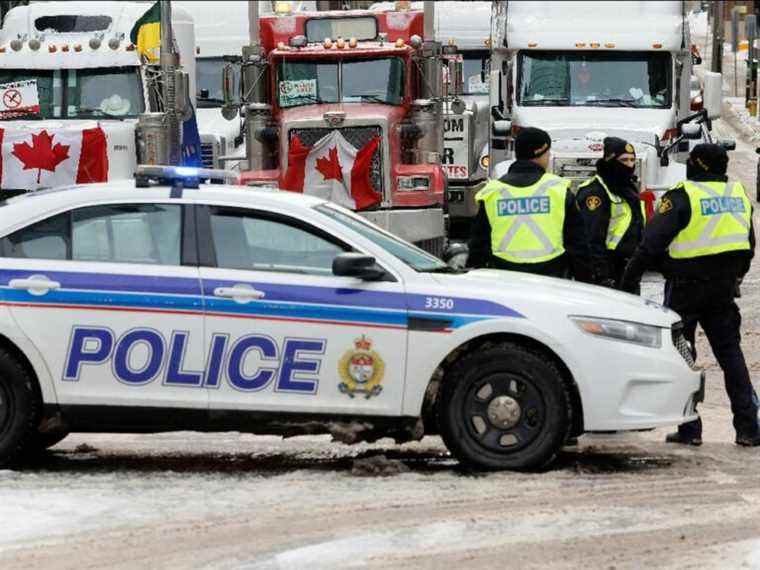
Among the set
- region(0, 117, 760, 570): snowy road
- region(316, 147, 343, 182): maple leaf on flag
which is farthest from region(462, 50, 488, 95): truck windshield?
region(0, 117, 760, 570): snowy road

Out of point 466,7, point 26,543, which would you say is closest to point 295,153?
point 466,7

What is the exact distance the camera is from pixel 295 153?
746 inches

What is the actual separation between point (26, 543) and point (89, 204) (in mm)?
2265

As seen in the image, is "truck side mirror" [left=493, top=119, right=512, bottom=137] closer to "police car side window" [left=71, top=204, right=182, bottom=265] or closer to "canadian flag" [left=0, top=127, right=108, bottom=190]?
"canadian flag" [left=0, top=127, right=108, bottom=190]

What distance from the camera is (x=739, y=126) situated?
45.6 m

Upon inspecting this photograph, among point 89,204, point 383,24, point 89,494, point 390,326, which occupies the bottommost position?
point 89,494

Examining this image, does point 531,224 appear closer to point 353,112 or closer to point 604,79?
point 353,112

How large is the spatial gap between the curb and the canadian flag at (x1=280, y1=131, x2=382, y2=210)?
24335 mm

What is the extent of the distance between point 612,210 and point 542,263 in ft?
3.45

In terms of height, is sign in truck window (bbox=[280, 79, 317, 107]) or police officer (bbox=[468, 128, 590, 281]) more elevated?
sign in truck window (bbox=[280, 79, 317, 107])

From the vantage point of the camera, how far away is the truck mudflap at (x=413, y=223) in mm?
18828

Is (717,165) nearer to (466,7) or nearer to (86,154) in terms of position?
(86,154)

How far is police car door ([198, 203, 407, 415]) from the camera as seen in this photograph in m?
9.14

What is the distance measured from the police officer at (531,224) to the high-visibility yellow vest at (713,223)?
0.64 m
